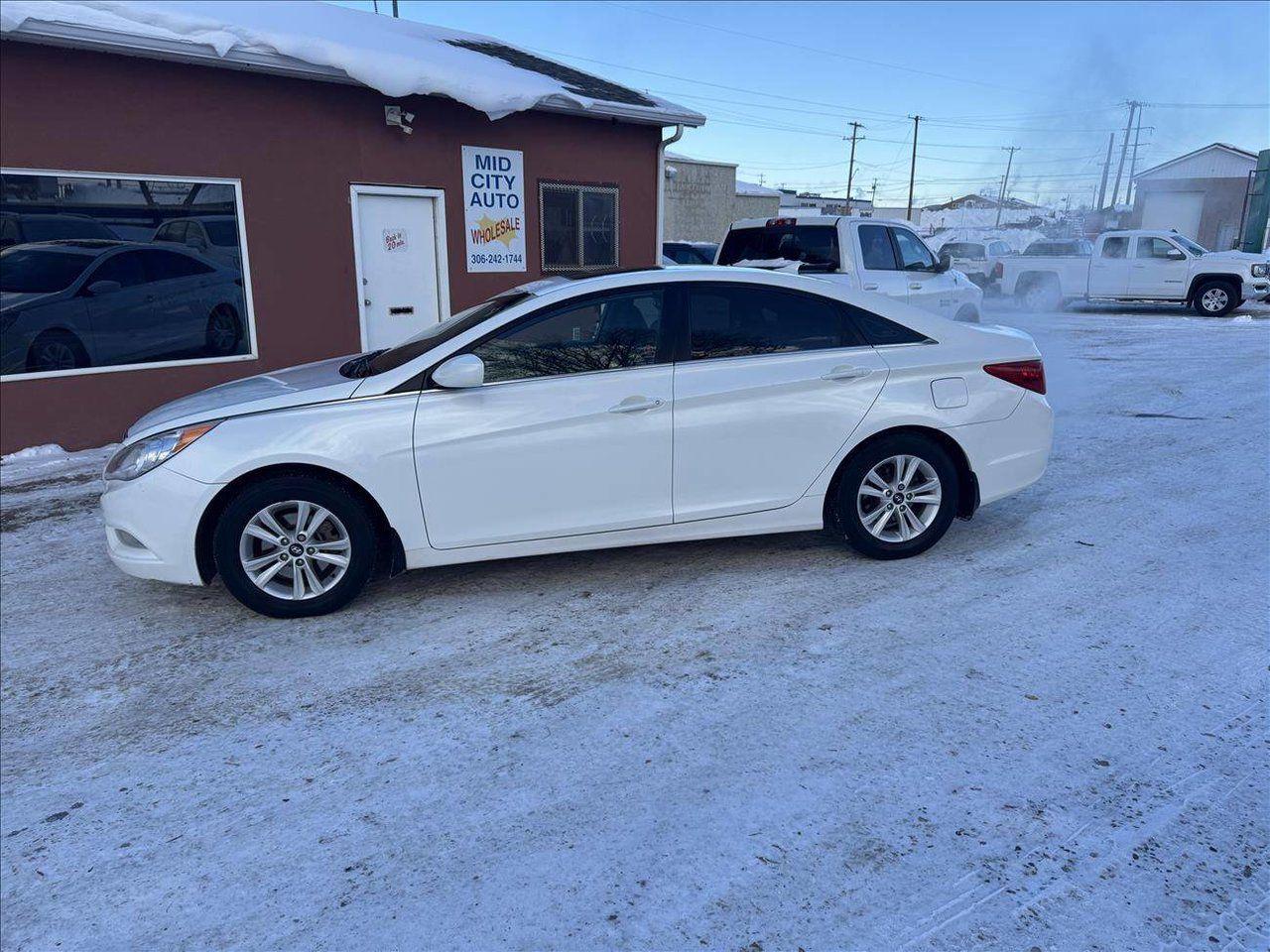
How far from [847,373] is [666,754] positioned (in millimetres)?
2382

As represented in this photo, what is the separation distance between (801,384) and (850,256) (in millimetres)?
5476

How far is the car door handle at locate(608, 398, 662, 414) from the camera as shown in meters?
4.25

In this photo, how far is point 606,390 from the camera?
4266 mm

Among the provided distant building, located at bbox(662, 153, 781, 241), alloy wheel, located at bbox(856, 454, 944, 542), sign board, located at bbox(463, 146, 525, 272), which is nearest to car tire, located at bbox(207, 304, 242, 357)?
sign board, located at bbox(463, 146, 525, 272)

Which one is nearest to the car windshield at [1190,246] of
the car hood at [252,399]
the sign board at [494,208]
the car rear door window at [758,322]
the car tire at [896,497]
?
the sign board at [494,208]

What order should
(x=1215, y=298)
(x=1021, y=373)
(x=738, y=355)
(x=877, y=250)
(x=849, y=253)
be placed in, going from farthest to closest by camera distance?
1. (x=1215, y=298)
2. (x=877, y=250)
3. (x=849, y=253)
4. (x=1021, y=373)
5. (x=738, y=355)

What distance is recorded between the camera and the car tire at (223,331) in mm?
8406

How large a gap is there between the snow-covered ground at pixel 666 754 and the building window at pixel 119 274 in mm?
3290

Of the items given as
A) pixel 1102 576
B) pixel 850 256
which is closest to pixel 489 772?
pixel 1102 576

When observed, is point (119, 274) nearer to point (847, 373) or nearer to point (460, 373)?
point (460, 373)

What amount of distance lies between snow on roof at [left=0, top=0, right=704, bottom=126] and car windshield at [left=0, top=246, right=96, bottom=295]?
1.68 m

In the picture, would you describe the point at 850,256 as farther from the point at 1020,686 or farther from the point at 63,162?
the point at 63,162

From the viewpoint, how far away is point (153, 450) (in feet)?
13.4

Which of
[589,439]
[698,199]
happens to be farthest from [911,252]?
[698,199]
